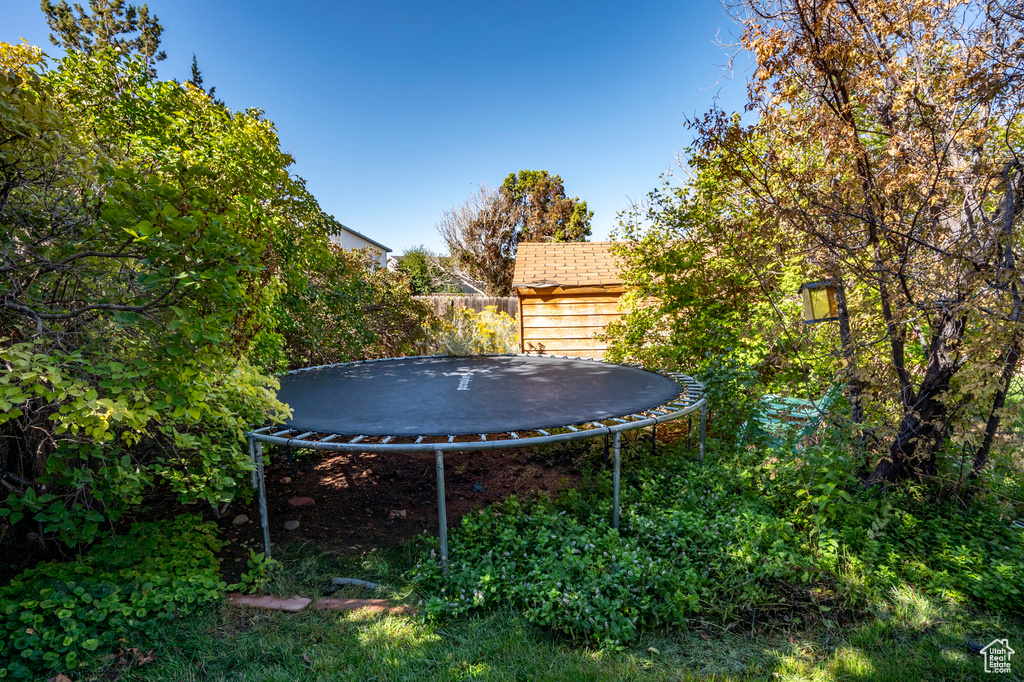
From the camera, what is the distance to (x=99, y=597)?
1667 mm

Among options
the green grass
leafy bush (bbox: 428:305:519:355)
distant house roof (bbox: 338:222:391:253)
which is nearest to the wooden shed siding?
leafy bush (bbox: 428:305:519:355)

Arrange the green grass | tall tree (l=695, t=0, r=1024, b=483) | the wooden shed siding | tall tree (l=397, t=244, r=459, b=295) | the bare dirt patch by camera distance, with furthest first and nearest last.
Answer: tall tree (l=397, t=244, r=459, b=295)
the wooden shed siding
the bare dirt patch
tall tree (l=695, t=0, r=1024, b=483)
the green grass

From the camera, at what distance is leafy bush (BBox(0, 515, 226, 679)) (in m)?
1.49

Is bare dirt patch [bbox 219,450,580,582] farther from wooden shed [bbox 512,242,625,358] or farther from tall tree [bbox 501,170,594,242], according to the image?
tall tree [bbox 501,170,594,242]

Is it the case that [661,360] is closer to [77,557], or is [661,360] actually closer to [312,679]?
[312,679]

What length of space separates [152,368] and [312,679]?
1.19m

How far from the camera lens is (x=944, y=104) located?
1952mm

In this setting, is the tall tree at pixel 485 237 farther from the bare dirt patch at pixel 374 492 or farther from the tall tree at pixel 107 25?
the bare dirt patch at pixel 374 492

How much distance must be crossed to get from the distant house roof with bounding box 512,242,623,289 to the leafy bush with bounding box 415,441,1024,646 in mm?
4138

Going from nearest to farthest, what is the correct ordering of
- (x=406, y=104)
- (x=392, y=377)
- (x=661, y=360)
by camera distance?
(x=392, y=377) < (x=661, y=360) < (x=406, y=104)

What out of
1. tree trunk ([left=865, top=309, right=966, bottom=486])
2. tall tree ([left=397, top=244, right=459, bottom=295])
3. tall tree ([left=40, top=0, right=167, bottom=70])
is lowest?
tree trunk ([left=865, top=309, right=966, bottom=486])

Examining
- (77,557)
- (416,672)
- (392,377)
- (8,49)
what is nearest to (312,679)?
(416,672)

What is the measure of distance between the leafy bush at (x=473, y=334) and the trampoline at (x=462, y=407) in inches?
52.9

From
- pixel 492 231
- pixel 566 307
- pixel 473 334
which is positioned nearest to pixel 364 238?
pixel 492 231
